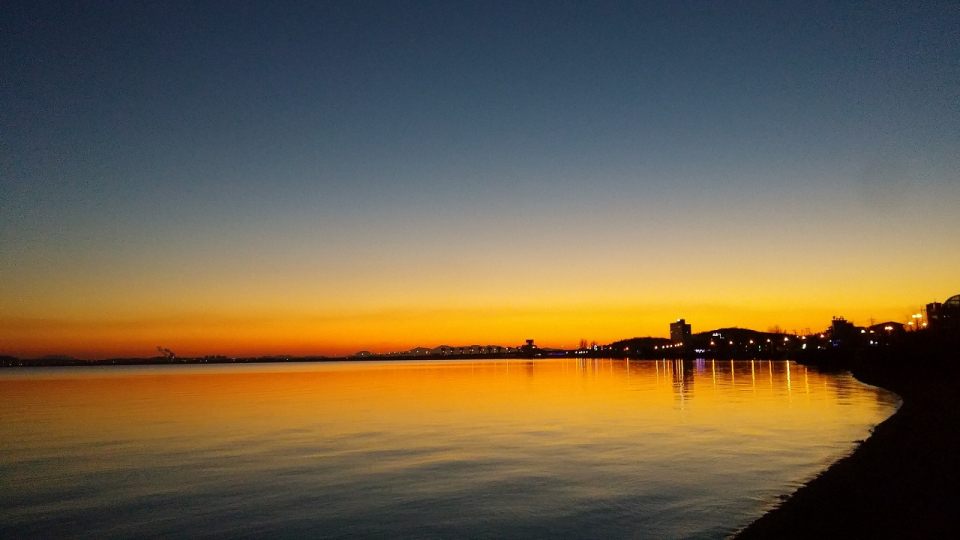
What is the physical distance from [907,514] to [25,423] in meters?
49.4

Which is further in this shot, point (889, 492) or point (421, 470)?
point (421, 470)

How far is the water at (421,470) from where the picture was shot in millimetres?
16828

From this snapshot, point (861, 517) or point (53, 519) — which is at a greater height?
point (861, 517)

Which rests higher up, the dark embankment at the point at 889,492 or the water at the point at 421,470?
the dark embankment at the point at 889,492

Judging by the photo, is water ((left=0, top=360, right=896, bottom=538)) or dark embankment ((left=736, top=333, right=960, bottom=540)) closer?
dark embankment ((left=736, top=333, right=960, bottom=540))

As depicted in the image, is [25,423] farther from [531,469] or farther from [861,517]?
[861,517]

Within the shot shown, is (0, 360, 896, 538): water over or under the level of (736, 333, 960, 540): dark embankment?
under

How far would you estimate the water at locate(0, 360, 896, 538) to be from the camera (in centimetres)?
1683

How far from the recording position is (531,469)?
23344mm

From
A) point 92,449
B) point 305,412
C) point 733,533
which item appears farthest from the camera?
point 305,412

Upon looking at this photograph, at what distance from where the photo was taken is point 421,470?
23.6 metres

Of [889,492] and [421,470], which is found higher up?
[889,492]

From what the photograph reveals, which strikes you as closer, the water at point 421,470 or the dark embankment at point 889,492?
the dark embankment at point 889,492

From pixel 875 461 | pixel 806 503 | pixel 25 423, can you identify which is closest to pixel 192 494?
pixel 806 503
